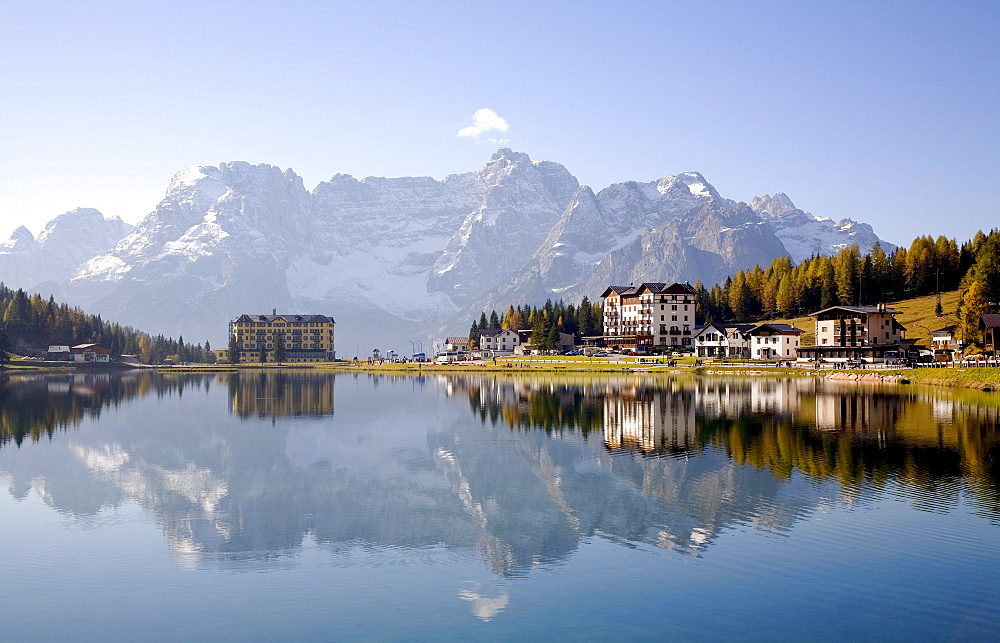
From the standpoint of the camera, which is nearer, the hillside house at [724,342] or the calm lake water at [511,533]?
Answer: the calm lake water at [511,533]

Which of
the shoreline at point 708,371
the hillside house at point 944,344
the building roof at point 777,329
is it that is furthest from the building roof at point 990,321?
the building roof at point 777,329

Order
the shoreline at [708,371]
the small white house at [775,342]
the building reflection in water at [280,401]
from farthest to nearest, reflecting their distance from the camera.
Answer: the small white house at [775,342] < the shoreline at [708,371] < the building reflection in water at [280,401]

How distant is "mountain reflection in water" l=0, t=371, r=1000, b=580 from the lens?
1083 inches

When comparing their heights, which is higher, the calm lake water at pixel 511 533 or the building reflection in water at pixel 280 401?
the building reflection in water at pixel 280 401

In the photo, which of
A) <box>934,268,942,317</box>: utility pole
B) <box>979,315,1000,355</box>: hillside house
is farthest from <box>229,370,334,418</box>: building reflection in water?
<box>934,268,942,317</box>: utility pole

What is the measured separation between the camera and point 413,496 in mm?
34031

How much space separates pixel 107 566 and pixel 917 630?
21.2 meters

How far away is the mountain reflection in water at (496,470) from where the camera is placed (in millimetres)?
27500

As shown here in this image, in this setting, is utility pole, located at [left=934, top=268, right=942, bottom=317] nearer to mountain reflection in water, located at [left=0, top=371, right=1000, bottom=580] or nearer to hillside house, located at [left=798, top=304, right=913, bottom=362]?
hillside house, located at [left=798, top=304, right=913, bottom=362]

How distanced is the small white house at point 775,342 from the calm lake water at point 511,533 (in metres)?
99.6

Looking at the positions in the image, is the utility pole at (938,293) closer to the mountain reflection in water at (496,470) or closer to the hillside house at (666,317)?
the hillside house at (666,317)

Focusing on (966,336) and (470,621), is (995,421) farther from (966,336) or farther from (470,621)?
(966,336)

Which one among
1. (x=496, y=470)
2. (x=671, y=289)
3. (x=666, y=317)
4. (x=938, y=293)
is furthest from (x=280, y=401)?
(x=938, y=293)

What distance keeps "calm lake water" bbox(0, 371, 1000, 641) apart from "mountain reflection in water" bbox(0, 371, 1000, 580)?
0.19m
